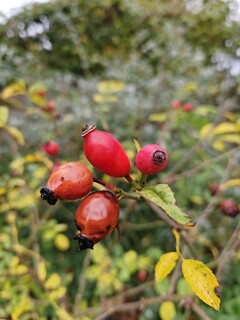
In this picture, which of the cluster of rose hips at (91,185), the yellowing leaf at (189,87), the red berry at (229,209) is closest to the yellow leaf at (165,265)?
the cluster of rose hips at (91,185)

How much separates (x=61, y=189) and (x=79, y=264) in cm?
171

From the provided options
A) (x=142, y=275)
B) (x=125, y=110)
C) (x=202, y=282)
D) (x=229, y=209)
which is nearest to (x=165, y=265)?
(x=202, y=282)

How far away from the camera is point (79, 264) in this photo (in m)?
2.27

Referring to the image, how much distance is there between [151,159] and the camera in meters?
0.73

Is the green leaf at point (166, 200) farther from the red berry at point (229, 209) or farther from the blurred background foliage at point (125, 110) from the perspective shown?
the blurred background foliage at point (125, 110)

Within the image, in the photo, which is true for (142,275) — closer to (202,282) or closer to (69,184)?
(202,282)

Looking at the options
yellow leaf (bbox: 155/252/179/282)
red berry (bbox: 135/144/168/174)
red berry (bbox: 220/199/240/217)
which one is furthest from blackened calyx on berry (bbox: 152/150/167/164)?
red berry (bbox: 220/199/240/217)

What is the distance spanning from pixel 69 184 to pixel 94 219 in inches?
3.2

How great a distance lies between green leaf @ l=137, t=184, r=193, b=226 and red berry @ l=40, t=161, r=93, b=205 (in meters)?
0.11

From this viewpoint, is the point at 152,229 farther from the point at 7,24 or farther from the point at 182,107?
the point at 7,24

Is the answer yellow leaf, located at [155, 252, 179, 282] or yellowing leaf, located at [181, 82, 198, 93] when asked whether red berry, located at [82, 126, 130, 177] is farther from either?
yellowing leaf, located at [181, 82, 198, 93]

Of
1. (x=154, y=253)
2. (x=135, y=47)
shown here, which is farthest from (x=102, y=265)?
(x=135, y=47)

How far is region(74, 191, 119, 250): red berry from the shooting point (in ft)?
2.19

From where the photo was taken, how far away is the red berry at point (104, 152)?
0.71 m
